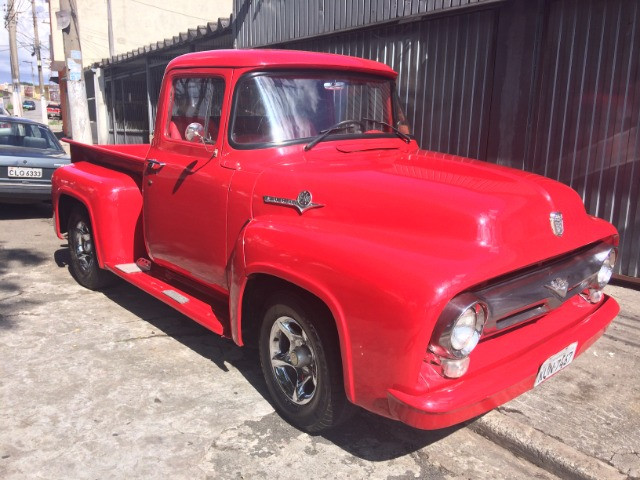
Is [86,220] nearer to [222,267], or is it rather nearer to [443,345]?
[222,267]

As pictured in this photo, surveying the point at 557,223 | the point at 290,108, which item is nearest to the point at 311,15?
the point at 290,108

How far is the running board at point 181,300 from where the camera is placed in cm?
356

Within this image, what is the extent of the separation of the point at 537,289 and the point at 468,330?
48 cm

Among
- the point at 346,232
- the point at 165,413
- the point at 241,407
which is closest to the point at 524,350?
the point at 346,232

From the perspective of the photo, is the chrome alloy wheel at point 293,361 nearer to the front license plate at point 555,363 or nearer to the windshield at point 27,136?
the front license plate at point 555,363

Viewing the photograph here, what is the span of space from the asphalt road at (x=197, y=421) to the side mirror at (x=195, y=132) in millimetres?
1561

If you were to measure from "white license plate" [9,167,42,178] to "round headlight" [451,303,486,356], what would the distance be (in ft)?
25.1

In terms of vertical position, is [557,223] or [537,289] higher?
[557,223]

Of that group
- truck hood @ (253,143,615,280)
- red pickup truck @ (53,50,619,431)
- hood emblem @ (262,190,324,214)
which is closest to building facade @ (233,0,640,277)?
red pickup truck @ (53,50,619,431)

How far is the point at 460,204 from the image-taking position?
102 inches

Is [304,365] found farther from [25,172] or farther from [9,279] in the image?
[25,172]

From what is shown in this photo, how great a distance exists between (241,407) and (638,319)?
11.1 feet

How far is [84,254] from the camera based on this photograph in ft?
17.7

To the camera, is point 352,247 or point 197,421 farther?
point 197,421
